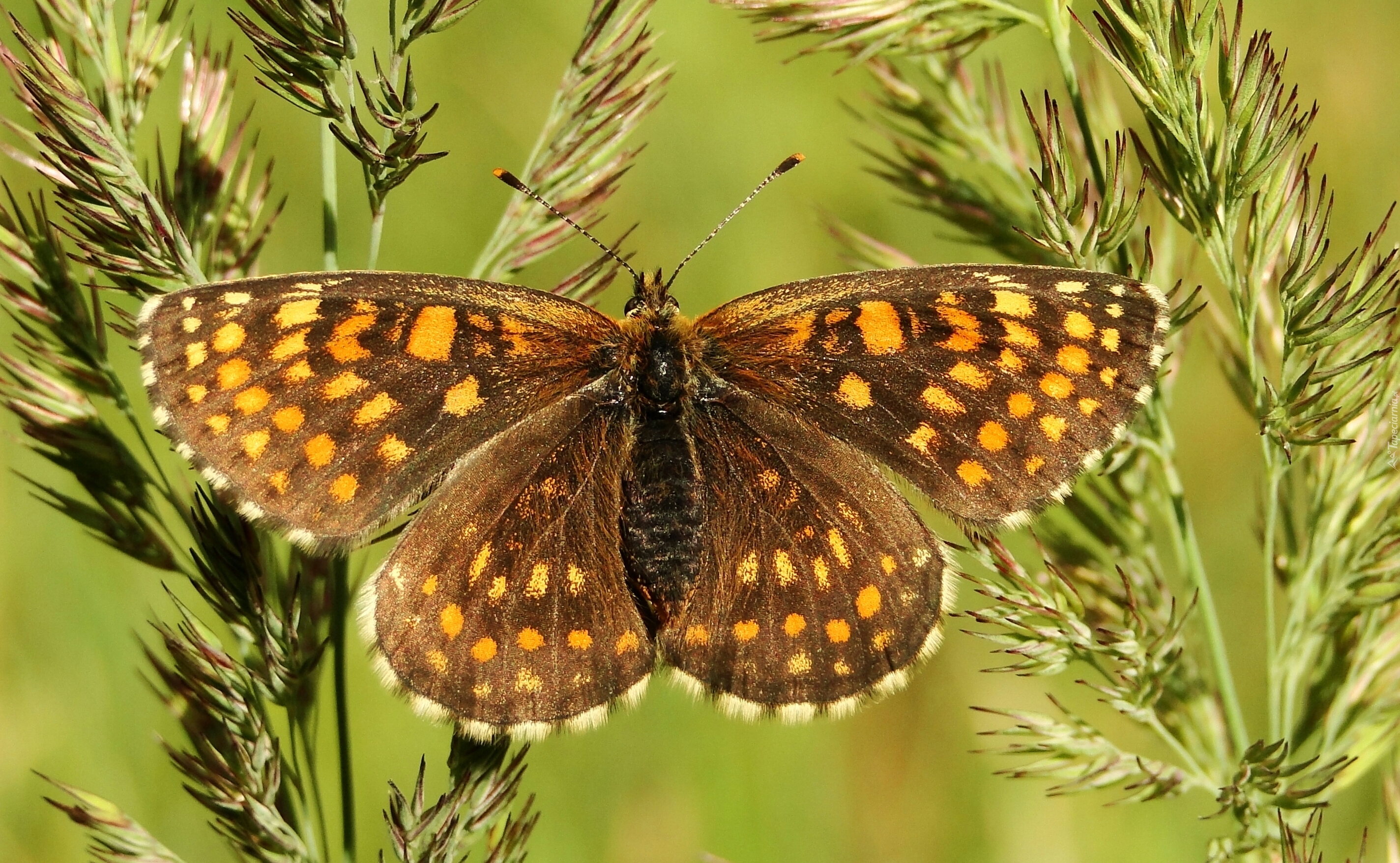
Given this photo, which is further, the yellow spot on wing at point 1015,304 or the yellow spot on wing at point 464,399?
the yellow spot on wing at point 464,399

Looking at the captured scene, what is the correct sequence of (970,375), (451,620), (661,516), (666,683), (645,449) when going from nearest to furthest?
1. (451,620)
2. (970,375)
3. (661,516)
4. (645,449)
5. (666,683)

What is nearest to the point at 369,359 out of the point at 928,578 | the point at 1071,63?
the point at 928,578

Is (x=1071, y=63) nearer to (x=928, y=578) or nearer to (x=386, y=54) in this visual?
(x=928, y=578)

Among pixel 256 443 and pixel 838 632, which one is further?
pixel 838 632

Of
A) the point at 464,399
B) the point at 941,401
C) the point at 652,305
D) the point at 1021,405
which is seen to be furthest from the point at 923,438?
the point at 464,399

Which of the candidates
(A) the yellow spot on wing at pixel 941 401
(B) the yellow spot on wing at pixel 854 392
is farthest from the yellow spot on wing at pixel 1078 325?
(B) the yellow spot on wing at pixel 854 392

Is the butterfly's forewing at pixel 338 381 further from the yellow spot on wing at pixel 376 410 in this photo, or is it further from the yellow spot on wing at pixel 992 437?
the yellow spot on wing at pixel 992 437

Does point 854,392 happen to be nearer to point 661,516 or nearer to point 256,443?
point 661,516
